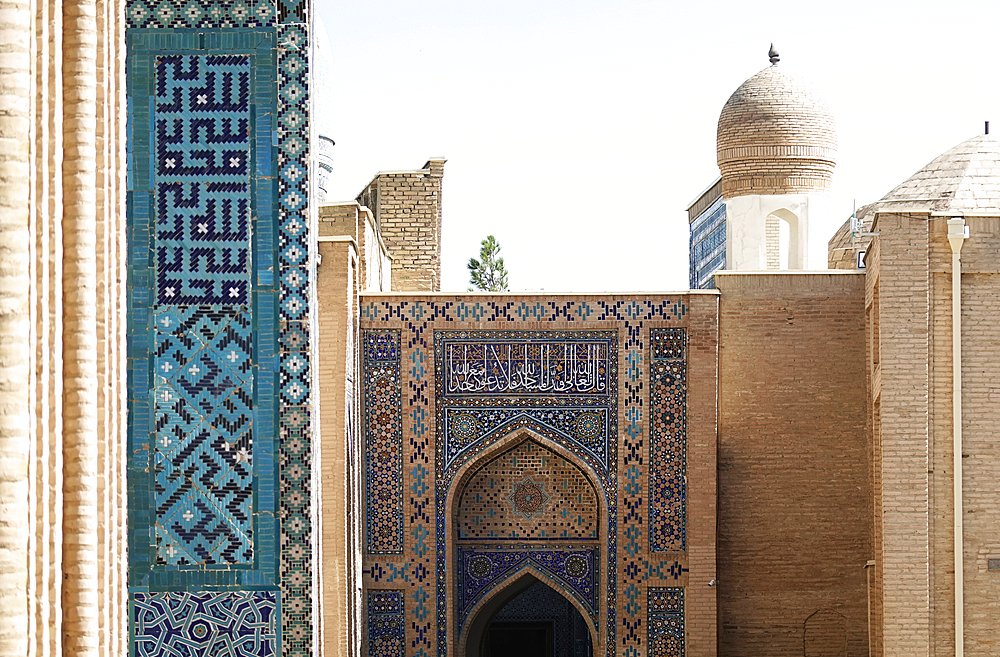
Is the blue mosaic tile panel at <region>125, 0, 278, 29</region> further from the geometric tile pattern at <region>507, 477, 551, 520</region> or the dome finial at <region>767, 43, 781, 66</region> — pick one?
the dome finial at <region>767, 43, 781, 66</region>

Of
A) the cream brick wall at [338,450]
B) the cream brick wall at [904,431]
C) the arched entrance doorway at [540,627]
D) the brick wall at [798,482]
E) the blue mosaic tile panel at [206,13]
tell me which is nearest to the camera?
the blue mosaic tile panel at [206,13]

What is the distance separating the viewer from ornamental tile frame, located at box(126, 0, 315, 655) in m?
6.11

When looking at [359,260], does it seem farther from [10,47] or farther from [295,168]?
[10,47]

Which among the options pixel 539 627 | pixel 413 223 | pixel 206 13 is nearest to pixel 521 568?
pixel 539 627

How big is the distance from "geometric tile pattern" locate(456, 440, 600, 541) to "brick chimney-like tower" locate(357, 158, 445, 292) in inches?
111

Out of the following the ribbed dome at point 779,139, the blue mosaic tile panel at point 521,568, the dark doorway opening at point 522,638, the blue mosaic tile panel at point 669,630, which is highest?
the ribbed dome at point 779,139

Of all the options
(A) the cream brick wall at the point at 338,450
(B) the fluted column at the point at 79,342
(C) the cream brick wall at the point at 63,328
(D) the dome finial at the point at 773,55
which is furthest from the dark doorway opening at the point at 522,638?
(B) the fluted column at the point at 79,342

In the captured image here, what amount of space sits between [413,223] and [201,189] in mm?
7402

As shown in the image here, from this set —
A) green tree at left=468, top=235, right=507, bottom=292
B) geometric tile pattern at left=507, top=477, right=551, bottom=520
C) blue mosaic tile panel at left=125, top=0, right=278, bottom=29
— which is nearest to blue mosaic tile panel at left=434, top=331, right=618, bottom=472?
geometric tile pattern at left=507, top=477, right=551, bottom=520

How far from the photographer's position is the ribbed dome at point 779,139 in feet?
46.2

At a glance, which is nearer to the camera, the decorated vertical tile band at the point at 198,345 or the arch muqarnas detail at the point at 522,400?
the decorated vertical tile band at the point at 198,345

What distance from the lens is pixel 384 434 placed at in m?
10.9

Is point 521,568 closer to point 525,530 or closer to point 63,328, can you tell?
point 525,530

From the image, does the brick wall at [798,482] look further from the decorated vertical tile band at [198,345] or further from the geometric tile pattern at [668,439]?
the decorated vertical tile band at [198,345]
